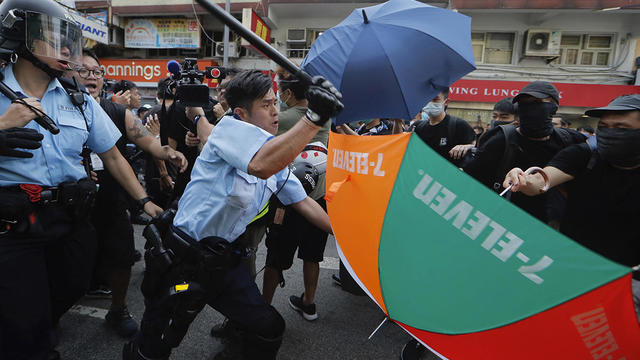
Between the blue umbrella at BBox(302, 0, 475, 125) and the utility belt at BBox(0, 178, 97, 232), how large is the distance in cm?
150

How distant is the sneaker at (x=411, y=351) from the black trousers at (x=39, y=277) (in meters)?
2.14

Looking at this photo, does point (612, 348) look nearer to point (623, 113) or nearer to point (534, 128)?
point (623, 113)

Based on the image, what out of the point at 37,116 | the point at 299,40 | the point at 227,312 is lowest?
the point at 227,312

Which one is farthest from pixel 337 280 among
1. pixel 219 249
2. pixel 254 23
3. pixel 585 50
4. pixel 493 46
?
pixel 585 50

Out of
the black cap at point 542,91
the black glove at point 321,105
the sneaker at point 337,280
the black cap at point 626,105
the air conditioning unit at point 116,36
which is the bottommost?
the sneaker at point 337,280

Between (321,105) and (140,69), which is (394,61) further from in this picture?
(140,69)

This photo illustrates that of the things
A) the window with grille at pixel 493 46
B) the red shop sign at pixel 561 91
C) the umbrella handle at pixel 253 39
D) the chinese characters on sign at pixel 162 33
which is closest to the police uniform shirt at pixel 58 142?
the umbrella handle at pixel 253 39

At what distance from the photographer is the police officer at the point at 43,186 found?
5.33 feet

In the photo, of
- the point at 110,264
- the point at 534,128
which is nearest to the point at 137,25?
the point at 110,264

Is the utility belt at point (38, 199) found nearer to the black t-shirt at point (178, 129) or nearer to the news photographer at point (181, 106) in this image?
the news photographer at point (181, 106)

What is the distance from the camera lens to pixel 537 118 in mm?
2354

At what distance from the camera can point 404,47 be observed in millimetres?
2074

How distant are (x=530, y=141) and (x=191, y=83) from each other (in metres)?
2.36

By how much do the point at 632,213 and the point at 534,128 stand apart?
84 centimetres
